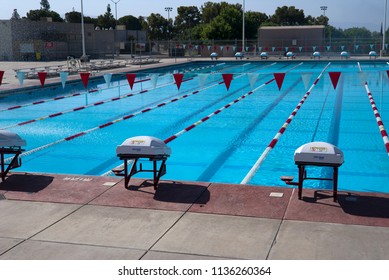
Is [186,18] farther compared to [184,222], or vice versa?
[186,18]

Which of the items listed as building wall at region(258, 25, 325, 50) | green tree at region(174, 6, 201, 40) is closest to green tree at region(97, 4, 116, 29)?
green tree at region(174, 6, 201, 40)

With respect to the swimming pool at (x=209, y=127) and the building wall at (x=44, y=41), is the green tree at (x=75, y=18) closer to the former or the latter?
the building wall at (x=44, y=41)

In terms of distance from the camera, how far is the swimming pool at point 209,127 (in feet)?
28.0

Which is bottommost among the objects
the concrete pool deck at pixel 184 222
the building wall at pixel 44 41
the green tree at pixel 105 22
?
the concrete pool deck at pixel 184 222

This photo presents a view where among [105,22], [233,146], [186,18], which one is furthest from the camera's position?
[186,18]

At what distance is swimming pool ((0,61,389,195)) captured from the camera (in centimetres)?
855

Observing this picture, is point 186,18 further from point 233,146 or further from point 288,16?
point 233,146

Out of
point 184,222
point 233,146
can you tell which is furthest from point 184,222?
point 233,146

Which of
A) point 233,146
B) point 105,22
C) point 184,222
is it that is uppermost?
point 105,22

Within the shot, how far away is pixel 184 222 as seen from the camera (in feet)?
16.1

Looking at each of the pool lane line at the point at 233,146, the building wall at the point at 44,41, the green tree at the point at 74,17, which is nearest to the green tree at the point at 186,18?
the green tree at the point at 74,17

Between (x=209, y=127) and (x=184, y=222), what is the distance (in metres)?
7.23

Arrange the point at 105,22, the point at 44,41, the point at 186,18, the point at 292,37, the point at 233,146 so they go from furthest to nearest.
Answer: the point at 186,18 → the point at 105,22 → the point at 292,37 → the point at 44,41 → the point at 233,146
